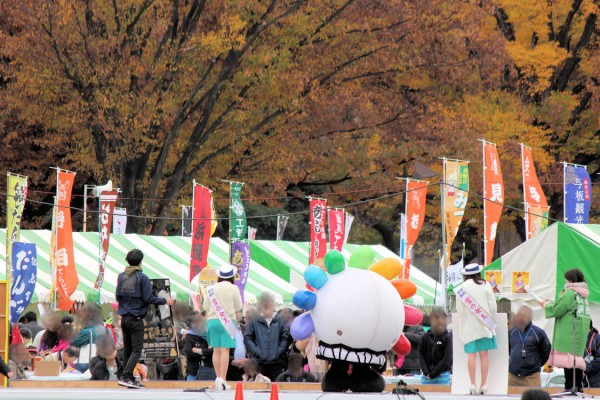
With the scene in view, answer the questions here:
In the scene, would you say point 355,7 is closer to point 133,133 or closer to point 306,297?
point 133,133

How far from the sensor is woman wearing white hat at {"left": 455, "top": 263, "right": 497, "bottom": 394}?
12422mm

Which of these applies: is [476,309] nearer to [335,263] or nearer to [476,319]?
[476,319]

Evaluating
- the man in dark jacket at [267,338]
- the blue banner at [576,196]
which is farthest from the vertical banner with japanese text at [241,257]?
the man in dark jacket at [267,338]

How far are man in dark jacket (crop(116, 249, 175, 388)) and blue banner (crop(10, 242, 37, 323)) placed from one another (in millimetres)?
6159

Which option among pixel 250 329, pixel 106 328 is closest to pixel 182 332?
pixel 106 328

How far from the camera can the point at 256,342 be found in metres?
13.9

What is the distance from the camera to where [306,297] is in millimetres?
10375

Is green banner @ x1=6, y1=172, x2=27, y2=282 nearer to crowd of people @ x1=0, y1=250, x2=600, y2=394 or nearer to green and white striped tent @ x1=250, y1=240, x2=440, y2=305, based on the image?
crowd of people @ x1=0, y1=250, x2=600, y2=394

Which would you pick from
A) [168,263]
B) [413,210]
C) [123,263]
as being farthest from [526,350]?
[413,210]

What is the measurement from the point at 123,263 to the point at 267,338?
10.9 meters

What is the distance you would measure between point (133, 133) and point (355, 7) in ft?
20.0

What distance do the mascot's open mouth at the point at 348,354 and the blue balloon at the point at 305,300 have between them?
368 millimetres

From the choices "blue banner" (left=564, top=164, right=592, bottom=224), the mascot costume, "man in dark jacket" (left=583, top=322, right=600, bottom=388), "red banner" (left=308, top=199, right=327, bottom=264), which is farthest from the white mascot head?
"blue banner" (left=564, top=164, right=592, bottom=224)

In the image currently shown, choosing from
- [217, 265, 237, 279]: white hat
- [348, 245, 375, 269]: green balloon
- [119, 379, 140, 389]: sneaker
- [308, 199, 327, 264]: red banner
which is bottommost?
[119, 379, 140, 389]: sneaker
